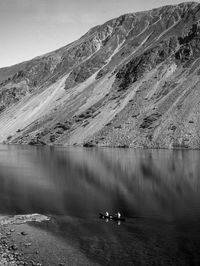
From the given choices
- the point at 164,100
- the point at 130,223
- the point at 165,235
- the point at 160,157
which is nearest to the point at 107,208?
the point at 130,223

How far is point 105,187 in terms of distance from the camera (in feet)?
212

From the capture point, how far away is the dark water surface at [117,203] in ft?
111

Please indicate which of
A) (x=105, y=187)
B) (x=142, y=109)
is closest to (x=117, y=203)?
(x=105, y=187)

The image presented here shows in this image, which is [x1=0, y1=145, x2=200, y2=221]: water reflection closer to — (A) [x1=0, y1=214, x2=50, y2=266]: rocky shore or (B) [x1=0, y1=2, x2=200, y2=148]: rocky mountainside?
(A) [x1=0, y1=214, x2=50, y2=266]: rocky shore

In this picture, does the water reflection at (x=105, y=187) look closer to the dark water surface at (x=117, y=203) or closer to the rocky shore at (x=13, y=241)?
the dark water surface at (x=117, y=203)

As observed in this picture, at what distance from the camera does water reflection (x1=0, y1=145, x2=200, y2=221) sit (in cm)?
4978

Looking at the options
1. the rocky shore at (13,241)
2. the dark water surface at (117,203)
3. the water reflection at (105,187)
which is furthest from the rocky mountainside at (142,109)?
the rocky shore at (13,241)

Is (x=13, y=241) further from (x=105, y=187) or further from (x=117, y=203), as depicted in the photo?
(x=105, y=187)

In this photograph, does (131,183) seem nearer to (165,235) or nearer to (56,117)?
(165,235)

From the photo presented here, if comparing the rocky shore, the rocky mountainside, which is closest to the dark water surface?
the rocky shore

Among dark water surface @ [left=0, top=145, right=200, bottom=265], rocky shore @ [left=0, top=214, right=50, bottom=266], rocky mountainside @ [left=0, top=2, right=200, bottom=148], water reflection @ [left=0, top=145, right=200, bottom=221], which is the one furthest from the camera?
rocky mountainside @ [left=0, top=2, right=200, bottom=148]

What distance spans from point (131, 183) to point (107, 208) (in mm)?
18158

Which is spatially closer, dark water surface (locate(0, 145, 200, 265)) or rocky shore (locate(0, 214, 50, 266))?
rocky shore (locate(0, 214, 50, 266))

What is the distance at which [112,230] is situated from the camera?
40.0 metres
